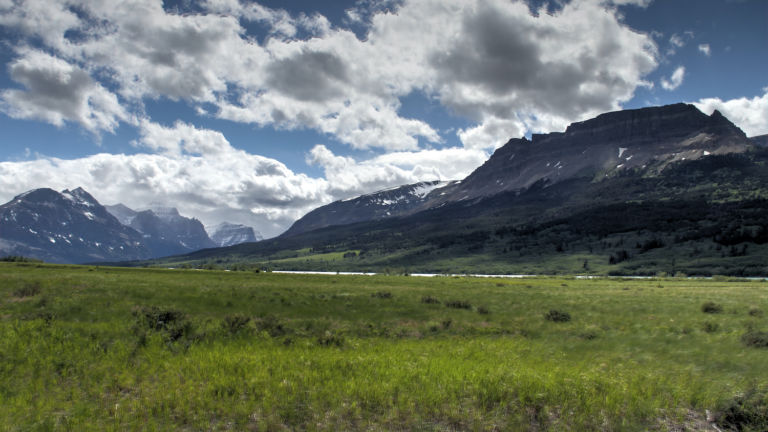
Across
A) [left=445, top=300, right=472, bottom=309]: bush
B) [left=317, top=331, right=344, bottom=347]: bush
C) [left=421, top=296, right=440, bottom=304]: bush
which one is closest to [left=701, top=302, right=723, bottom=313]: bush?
[left=445, top=300, right=472, bottom=309]: bush

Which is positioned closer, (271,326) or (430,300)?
(271,326)

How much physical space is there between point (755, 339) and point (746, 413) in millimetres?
12199

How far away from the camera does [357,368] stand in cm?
1361

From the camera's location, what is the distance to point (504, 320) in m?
26.5

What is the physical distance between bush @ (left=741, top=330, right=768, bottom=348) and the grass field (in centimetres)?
7

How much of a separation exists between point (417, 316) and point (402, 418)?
17375 millimetres

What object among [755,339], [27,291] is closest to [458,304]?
[755,339]

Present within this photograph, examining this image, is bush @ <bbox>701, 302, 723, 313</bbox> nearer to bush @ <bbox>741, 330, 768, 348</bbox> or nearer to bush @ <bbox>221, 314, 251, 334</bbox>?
bush @ <bbox>741, 330, 768, 348</bbox>

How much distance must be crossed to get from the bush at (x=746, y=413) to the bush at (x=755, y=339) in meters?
10.0

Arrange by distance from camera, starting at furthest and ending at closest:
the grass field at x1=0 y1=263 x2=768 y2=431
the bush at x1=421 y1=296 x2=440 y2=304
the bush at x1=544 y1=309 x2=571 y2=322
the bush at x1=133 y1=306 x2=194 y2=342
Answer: the bush at x1=421 y1=296 x2=440 y2=304 < the bush at x1=544 y1=309 x2=571 y2=322 < the bush at x1=133 y1=306 x2=194 y2=342 < the grass field at x1=0 y1=263 x2=768 y2=431

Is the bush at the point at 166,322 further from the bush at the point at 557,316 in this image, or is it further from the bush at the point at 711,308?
the bush at the point at 711,308

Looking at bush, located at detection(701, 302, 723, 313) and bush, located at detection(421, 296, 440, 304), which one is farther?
bush, located at detection(421, 296, 440, 304)

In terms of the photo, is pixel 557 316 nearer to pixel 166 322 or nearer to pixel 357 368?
pixel 357 368

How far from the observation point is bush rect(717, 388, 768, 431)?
32.8 feet
